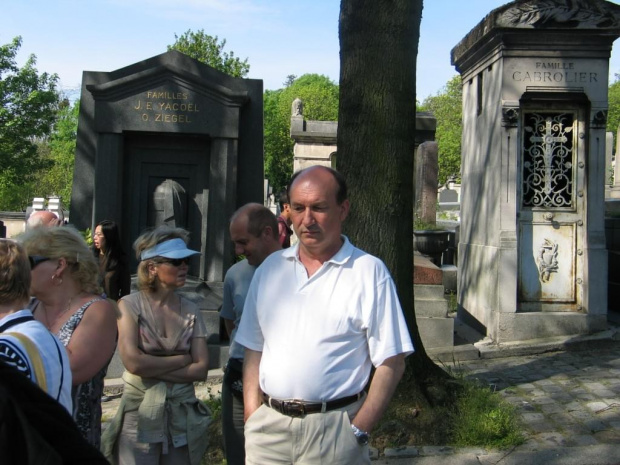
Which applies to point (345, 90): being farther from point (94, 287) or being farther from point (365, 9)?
point (94, 287)

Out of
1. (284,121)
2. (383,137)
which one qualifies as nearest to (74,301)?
(383,137)

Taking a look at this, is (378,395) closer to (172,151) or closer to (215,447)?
(215,447)

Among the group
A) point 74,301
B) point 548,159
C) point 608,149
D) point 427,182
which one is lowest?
point 74,301

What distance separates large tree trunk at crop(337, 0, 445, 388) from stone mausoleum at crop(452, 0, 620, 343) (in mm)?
3411

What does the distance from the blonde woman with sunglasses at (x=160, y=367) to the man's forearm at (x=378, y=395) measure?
4.36 ft

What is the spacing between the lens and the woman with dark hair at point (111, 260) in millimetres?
7215

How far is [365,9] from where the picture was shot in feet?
18.4

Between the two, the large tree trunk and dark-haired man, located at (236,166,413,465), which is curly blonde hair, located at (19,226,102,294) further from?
the large tree trunk

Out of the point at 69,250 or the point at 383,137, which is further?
the point at 383,137

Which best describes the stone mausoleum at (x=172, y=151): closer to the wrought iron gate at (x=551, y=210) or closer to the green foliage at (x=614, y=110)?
the wrought iron gate at (x=551, y=210)

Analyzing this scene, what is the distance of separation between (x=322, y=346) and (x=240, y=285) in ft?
4.88

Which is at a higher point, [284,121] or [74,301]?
[284,121]

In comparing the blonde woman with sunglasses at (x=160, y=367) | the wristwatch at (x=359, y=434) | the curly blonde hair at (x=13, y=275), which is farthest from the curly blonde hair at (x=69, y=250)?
the wristwatch at (x=359, y=434)

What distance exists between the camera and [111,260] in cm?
728
